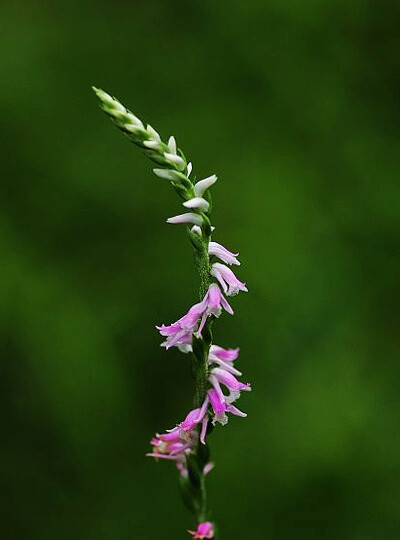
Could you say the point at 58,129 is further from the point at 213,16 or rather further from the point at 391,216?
the point at 391,216

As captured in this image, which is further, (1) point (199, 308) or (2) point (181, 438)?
(2) point (181, 438)

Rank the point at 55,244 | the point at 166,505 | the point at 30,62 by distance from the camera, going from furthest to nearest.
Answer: the point at 30,62
the point at 55,244
the point at 166,505

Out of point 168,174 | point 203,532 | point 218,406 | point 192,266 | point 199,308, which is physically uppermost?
point 168,174

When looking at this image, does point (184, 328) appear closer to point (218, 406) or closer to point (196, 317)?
point (196, 317)

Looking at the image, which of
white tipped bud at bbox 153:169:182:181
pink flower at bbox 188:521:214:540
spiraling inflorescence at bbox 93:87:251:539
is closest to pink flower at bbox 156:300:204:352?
spiraling inflorescence at bbox 93:87:251:539

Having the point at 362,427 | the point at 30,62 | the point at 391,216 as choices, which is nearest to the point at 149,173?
the point at 30,62

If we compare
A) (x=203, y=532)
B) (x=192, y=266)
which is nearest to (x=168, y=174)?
(x=203, y=532)

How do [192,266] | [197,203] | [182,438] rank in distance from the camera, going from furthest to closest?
[192,266] → [182,438] → [197,203]

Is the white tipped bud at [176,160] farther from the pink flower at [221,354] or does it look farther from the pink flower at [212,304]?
the pink flower at [221,354]
